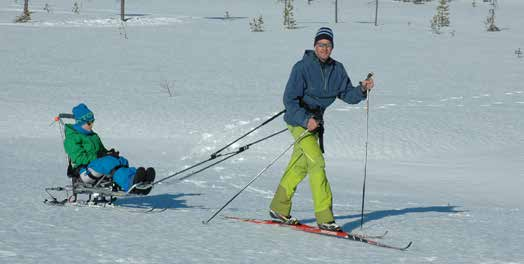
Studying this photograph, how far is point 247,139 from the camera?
14148 millimetres

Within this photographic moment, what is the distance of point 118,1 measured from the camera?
170 ft

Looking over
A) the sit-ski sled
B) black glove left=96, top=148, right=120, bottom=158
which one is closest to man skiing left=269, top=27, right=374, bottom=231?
the sit-ski sled

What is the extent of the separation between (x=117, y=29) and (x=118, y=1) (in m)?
18.3

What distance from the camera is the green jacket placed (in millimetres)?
7102

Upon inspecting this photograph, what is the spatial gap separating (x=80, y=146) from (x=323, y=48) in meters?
2.37

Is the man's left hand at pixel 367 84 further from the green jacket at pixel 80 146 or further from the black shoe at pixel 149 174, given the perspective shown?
the green jacket at pixel 80 146

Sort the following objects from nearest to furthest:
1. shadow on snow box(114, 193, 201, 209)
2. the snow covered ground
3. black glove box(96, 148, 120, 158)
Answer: the snow covered ground < black glove box(96, 148, 120, 158) < shadow on snow box(114, 193, 201, 209)

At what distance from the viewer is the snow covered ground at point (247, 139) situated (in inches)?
243

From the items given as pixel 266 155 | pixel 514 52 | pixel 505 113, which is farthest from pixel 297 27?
pixel 266 155

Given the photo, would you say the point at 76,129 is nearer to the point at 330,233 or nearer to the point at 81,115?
the point at 81,115

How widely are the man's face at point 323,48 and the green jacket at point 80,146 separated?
7.33 ft

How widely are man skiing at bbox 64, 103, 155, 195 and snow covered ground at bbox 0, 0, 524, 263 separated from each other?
35 centimetres

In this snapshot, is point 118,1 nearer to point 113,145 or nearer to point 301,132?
point 113,145

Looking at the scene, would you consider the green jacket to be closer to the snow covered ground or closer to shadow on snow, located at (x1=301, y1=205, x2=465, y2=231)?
the snow covered ground
